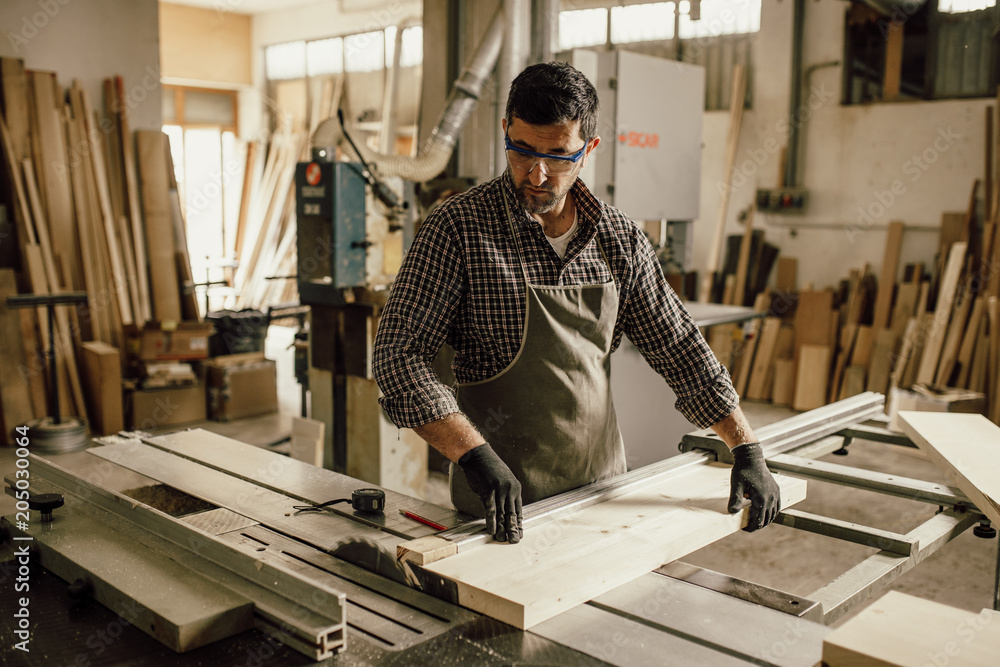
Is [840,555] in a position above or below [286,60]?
below

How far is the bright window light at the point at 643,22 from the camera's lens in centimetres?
609

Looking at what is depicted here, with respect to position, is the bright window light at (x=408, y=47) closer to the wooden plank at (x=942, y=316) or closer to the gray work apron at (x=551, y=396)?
the wooden plank at (x=942, y=316)

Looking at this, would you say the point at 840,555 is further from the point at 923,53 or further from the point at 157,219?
the point at 157,219

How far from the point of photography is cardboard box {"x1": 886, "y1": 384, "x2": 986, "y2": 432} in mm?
4215

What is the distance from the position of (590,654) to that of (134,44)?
512 cm

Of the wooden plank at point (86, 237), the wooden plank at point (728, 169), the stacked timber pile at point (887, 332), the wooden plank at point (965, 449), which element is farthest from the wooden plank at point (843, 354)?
the wooden plank at point (86, 237)

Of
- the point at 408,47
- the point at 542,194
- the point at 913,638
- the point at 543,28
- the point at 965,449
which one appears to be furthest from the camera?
the point at 408,47

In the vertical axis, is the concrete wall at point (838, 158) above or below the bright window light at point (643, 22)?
below

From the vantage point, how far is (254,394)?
501 cm

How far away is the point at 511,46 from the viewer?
138 inches

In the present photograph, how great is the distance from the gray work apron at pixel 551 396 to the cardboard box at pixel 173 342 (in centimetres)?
354

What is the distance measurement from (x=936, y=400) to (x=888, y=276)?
1292mm

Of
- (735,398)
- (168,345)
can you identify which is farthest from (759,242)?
(735,398)

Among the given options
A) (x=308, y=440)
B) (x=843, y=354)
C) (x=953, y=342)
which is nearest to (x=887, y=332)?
(x=843, y=354)
